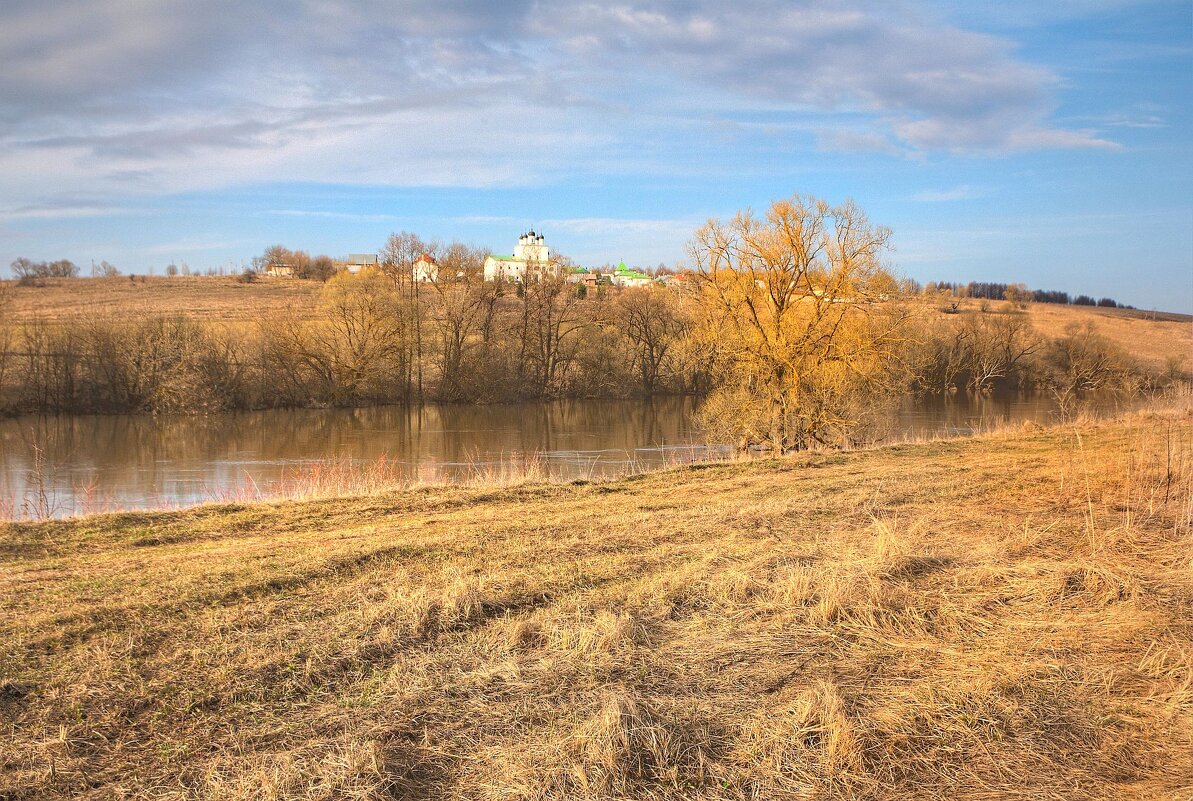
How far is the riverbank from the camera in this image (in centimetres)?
375

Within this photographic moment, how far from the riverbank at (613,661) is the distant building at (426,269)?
46.1 m

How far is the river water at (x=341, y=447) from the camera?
19688mm

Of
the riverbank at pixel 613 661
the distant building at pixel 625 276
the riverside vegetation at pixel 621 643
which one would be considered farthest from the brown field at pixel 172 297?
the riverbank at pixel 613 661

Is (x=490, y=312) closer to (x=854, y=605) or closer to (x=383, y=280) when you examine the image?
(x=383, y=280)

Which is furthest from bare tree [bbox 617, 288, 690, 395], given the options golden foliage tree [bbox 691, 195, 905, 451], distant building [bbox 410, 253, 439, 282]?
golden foliage tree [bbox 691, 195, 905, 451]

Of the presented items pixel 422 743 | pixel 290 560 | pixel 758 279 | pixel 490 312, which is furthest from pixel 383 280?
pixel 422 743

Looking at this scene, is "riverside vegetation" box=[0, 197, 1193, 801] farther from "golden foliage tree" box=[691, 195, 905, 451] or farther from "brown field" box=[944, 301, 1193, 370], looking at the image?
"brown field" box=[944, 301, 1193, 370]

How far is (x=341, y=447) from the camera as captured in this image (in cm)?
3081

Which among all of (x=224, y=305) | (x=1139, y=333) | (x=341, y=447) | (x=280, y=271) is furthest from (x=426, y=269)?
(x=1139, y=333)

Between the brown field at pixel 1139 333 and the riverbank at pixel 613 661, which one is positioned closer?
the riverbank at pixel 613 661

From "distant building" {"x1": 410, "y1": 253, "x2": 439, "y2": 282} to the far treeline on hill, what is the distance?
56 centimetres

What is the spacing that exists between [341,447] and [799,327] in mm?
17279

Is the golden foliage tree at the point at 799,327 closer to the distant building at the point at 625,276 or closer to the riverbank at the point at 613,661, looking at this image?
the riverbank at the point at 613,661

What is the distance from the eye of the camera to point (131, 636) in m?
5.13
